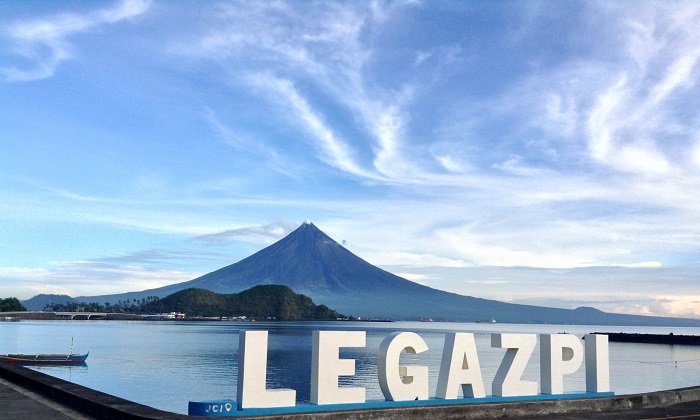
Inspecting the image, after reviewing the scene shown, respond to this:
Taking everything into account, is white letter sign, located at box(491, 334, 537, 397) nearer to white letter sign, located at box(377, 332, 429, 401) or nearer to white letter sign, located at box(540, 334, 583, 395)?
white letter sign, located at box(540, 334, 583, 395)

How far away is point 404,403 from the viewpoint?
14.2 metres

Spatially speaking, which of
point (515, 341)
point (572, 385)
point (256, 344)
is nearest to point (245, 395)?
point (256, 344)

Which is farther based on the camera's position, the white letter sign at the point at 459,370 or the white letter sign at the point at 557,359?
the white letter sign at the point at 557,359

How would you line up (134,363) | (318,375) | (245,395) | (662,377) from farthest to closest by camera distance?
(134,363), (662,377), (318,375), (245,395)

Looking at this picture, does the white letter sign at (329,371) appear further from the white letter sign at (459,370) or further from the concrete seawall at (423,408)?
the white letter sign at (459,370)

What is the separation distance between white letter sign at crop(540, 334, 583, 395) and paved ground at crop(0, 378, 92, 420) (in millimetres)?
10603

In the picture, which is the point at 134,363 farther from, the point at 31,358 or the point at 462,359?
the point at 462,359

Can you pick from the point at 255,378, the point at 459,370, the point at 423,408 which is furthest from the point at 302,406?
the point at 459,370

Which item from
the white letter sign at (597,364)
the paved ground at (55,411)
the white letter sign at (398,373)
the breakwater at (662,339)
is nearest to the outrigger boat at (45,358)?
the paved ground at (55,411)

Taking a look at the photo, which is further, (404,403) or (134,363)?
(134,363)

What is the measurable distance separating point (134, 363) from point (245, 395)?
58.0 m

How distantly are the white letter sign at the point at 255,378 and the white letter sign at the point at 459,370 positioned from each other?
3800 mm

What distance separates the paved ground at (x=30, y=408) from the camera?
12.6 meters

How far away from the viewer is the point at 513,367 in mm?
16438
